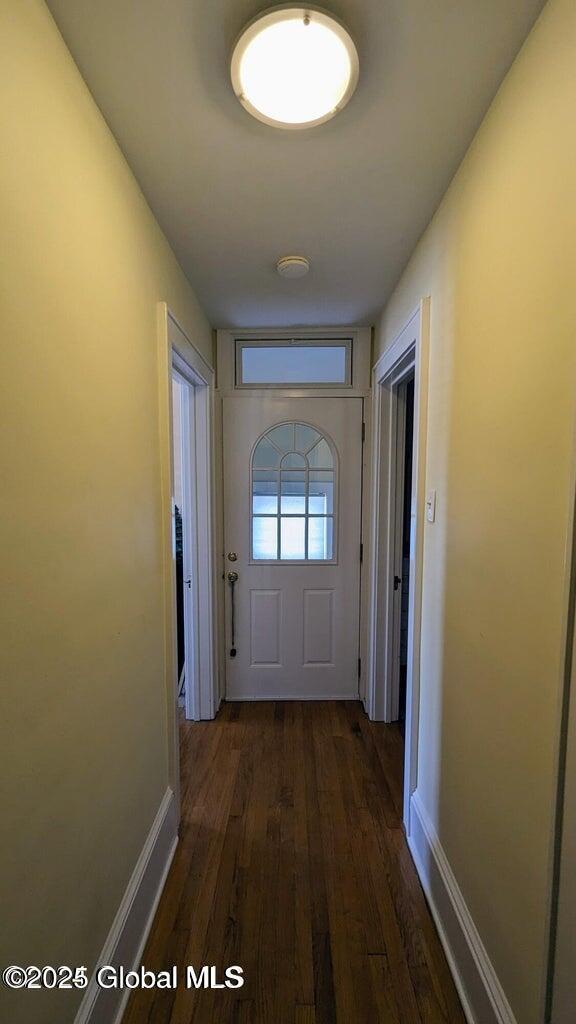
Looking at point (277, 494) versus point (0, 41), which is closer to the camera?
point (0, 41)

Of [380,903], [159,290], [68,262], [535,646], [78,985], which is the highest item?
[159,290]

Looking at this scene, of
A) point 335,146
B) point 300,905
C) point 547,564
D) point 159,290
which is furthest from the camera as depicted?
point 159,290

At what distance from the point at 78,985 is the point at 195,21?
2.07 meters

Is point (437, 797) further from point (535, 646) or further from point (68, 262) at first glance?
point (68, 262)

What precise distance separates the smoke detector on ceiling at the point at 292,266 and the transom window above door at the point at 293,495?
3.01 feet

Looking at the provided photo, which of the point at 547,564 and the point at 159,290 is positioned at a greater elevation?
the point at 159,290

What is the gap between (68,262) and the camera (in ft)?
2.77

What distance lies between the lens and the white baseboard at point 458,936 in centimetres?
93

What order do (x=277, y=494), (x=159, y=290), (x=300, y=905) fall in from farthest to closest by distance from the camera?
1. (x=277, y=494)
2. (x=159, y=290)
3. (x=300, y=905)

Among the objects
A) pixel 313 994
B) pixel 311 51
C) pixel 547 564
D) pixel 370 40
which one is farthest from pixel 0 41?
pixel 313 994

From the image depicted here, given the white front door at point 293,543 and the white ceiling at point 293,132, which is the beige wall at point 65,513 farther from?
the white front door at point 293,543

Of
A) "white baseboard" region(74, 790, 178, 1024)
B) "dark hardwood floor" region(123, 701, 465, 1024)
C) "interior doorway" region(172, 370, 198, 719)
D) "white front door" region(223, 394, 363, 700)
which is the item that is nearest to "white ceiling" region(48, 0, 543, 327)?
"interior doorway" region(172, 370, 198, 719)

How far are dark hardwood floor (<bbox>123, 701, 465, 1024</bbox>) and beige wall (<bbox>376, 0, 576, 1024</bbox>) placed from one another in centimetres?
33

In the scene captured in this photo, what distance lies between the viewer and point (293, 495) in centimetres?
250
